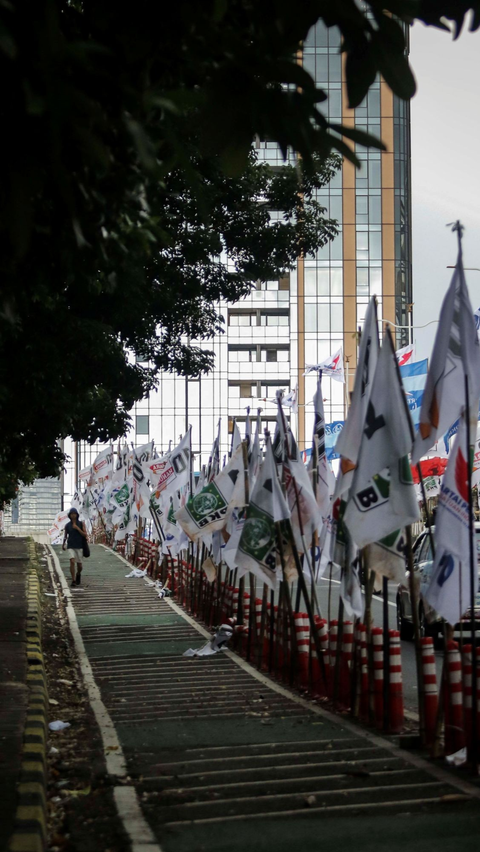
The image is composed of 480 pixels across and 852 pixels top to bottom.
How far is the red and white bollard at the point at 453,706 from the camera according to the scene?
28.1 feet

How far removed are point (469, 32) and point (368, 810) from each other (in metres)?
4.71

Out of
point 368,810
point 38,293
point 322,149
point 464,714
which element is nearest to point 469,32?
point 322,149

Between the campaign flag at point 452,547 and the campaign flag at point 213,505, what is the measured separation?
854cm

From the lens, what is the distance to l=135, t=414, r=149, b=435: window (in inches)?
3467

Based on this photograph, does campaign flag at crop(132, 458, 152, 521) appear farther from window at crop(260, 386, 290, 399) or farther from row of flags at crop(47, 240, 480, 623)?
window at crop(260, 386, 290, 399)

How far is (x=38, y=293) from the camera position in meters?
11.5

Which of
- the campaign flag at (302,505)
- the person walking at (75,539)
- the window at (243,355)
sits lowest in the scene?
the person walking at (75,539)

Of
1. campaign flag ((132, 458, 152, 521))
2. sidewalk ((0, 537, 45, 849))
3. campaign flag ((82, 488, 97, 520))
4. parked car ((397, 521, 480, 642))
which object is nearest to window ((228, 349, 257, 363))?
campaign flag ((82, 488, 97, 520))

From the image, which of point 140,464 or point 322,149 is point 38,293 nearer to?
point 322,149

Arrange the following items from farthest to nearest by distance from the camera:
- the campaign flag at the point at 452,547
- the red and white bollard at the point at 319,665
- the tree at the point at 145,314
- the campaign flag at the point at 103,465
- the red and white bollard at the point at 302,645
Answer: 1. the campaign flag at the point at 103,465
2. the tree at the point at 145,314
3. the red and white bollard at the point at 302,645
4. the red and white bollard at the point at 319,665
5. the campaign flag at the point at 452,547

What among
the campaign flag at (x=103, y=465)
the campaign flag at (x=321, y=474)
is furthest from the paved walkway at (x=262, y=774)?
the campaign flag at (x=103, y=465)

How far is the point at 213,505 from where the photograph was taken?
17.2m

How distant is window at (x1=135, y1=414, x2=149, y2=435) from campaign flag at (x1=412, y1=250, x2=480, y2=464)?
79.7 metres

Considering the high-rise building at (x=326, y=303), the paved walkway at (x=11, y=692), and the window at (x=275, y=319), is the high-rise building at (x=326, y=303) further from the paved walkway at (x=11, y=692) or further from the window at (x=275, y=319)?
the paved walkway at (x=11, y=692)
